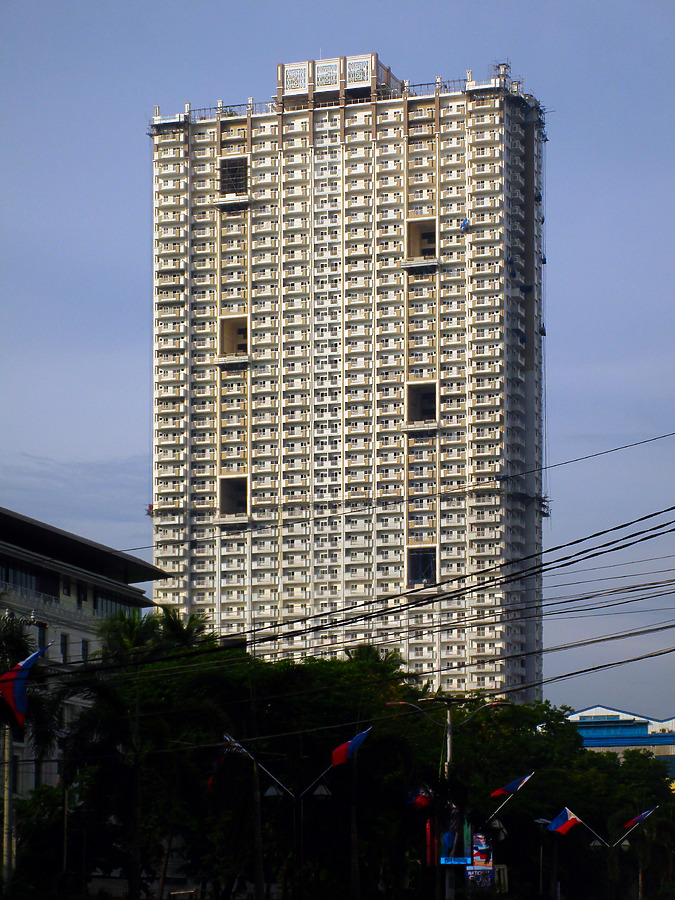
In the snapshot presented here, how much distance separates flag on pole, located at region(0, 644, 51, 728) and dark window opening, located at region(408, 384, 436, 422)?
103702 mm

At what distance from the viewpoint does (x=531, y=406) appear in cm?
15675

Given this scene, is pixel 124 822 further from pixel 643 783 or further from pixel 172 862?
pixel 643 783

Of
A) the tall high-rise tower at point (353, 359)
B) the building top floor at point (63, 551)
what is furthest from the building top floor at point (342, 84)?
the building top floor at point (63, 551)

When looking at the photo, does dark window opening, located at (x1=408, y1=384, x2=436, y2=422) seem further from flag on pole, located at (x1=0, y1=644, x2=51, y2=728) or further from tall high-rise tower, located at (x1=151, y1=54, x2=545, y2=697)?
flag on pole, located at (x1=0, y1=644, x2=51, y2=728)

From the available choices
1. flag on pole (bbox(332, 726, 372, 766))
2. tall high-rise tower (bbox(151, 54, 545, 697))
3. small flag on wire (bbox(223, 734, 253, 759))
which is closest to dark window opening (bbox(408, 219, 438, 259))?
tall high-rise tower (bbox(151, 54, 545, 697))

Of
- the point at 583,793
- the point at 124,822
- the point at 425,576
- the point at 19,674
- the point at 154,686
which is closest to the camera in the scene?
the point at 19,674

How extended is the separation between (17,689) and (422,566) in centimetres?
10179

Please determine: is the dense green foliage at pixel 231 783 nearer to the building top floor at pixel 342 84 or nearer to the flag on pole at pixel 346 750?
the flag on pole at pixel 346 750

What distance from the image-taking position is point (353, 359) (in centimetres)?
15738

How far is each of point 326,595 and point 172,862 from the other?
60.9 metres

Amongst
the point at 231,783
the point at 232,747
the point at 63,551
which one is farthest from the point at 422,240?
the point at 232,747

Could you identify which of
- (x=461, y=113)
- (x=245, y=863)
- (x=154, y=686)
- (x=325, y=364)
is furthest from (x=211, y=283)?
(x=245, y=863)

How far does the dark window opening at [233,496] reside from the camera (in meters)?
160

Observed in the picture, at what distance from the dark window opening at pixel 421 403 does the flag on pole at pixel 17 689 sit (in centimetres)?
10370
